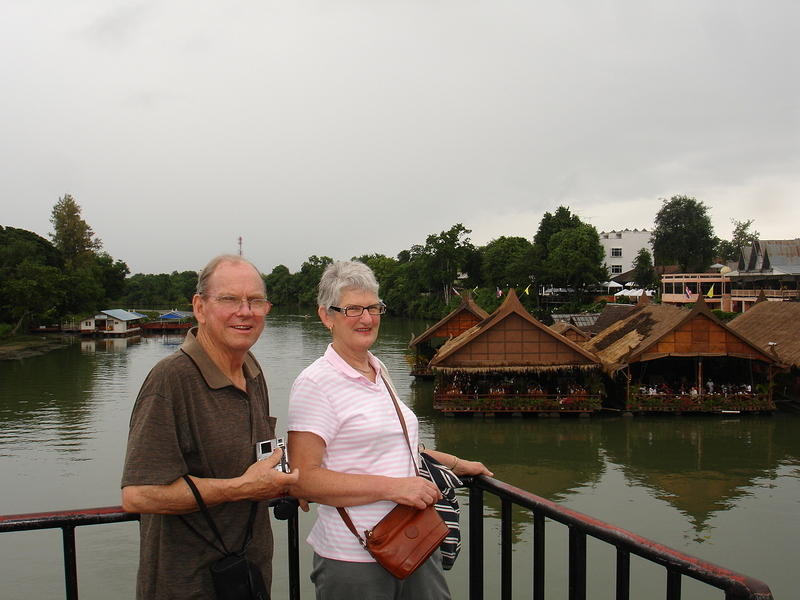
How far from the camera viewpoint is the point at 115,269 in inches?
2566

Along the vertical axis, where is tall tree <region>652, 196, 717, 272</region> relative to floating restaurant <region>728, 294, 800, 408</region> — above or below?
above

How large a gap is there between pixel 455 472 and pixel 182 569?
3.44 feet

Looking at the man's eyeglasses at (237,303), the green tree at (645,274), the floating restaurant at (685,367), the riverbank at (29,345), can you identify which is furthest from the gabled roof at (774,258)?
the riverbank at (29,345)

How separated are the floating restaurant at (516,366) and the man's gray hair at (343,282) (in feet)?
52.0

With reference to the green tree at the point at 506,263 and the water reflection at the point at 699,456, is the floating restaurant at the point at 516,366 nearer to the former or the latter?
the water reflection at the point at 699,456

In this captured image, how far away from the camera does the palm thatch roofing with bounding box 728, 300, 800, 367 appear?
19.9 m

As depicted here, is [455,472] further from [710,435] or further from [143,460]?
[710,435]

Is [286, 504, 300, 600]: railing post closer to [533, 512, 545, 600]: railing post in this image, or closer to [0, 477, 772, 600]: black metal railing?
[0, 477, 772, 600]: black metal railing

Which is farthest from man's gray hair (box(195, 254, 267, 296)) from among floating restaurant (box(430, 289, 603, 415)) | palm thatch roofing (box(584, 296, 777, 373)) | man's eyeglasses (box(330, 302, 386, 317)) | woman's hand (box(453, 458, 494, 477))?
palm thatch roofing (box(584, 296, 777, 373))

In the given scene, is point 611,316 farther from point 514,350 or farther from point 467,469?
point 467,469

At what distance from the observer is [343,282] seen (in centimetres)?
240

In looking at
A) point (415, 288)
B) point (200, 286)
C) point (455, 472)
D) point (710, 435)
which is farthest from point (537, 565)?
point (415, 288)

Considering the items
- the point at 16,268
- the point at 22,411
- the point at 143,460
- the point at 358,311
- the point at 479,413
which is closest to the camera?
the point at 143,460

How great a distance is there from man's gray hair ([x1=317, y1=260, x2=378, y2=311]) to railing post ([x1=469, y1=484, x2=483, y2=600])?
2.85 feet
